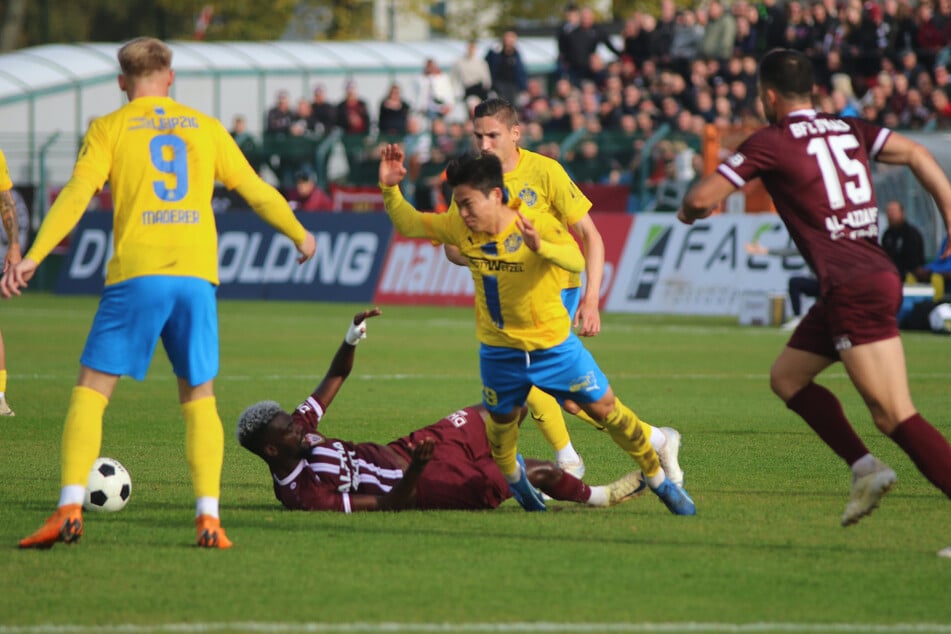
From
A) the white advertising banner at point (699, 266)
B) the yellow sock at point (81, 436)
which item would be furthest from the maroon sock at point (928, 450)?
the white advertising banner at point (699, 266)

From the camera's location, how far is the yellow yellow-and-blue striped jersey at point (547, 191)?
8.58 metres

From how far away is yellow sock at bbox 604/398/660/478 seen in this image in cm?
755

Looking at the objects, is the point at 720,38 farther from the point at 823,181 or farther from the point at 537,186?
the point at 823,181

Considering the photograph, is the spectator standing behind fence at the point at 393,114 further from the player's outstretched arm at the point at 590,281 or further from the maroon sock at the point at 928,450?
the maroon sock at the point at 928,450

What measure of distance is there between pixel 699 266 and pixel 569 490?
1576cm

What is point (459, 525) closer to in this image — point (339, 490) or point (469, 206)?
point (339, 490)

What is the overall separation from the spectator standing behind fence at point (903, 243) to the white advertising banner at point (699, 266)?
4.32 feet

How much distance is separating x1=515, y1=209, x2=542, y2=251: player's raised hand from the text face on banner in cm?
2011

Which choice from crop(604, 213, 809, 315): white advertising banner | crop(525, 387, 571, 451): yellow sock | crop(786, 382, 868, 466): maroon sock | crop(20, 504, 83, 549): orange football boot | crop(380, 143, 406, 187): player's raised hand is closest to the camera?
crop(20, 504, 83, 549): orange football boot

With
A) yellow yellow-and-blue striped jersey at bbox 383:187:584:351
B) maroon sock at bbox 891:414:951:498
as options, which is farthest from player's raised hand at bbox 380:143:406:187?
maroon sock at bbox 891:414:951:498

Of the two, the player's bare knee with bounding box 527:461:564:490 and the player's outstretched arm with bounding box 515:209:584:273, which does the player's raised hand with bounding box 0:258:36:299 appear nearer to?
the player's outstretched arm with bounding box 515:209:584:273

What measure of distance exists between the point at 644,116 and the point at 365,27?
35565mm

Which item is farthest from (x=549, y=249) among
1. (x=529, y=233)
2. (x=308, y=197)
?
(x=308, y=197)

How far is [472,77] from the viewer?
31406 millimetres
